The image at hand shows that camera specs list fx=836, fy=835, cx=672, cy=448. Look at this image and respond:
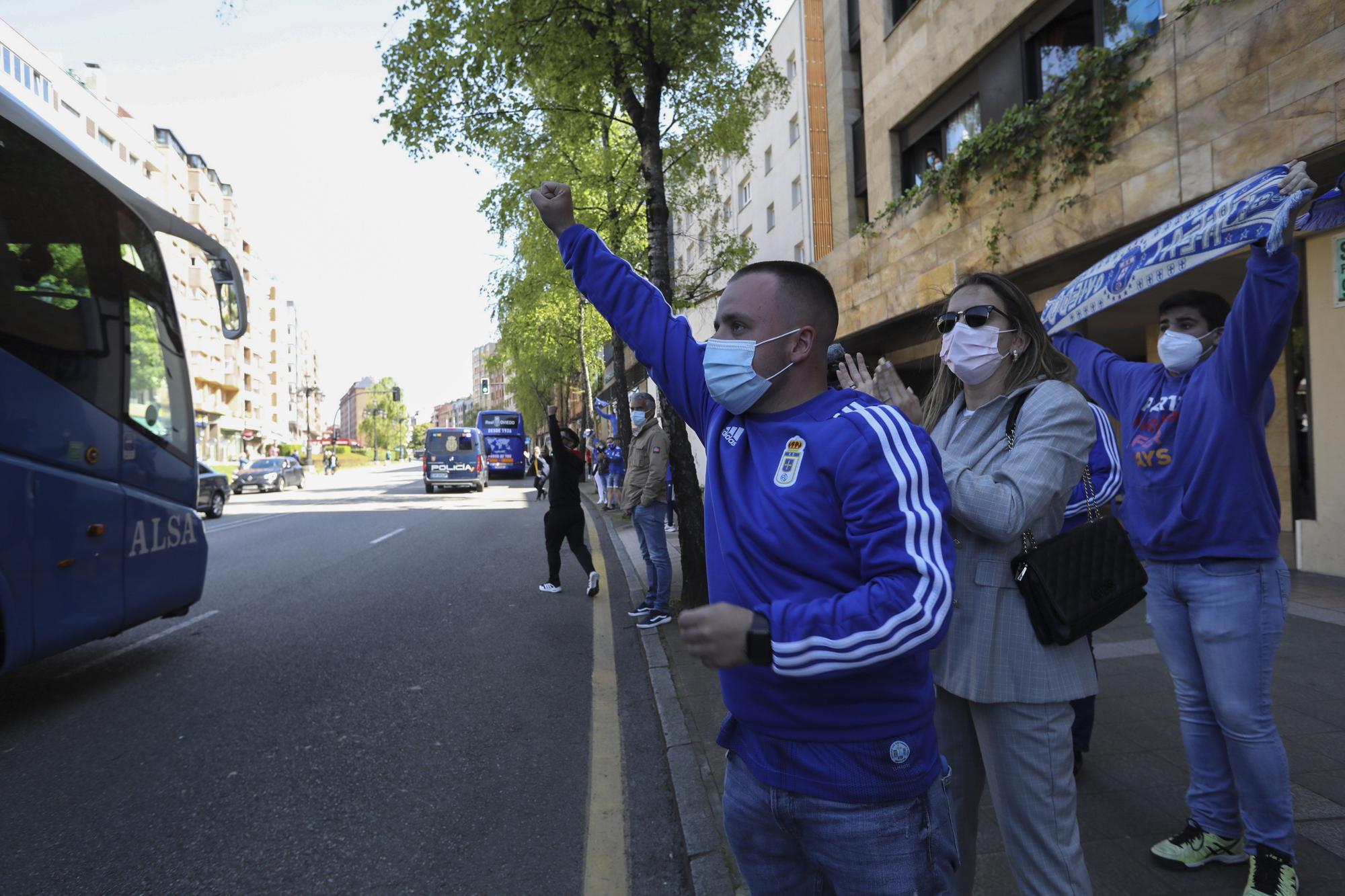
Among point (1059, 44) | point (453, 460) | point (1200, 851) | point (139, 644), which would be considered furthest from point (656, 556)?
point (453, 460)

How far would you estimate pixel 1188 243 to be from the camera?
2652 mm

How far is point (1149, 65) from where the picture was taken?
8.28 m

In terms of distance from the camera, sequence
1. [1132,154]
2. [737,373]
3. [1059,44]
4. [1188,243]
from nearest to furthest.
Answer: [737,373]
[1188,243]
[1132,154]
[1059,44]

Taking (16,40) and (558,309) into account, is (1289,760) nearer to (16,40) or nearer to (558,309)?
(558,309)

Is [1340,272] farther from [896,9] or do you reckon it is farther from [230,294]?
[230,294]

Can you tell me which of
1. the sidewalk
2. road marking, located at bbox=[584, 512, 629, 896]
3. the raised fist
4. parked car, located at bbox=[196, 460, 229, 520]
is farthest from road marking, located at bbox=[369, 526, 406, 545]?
the raised fist

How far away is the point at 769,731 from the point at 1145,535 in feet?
6.10

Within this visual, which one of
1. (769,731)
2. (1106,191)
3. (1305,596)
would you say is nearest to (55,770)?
(769,731)

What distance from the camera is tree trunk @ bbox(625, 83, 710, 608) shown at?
282 inches

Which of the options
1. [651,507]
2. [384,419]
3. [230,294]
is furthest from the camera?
[384,419]

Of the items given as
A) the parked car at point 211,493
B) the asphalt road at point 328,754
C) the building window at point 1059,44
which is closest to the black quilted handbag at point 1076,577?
the asphalt road at point 328,754

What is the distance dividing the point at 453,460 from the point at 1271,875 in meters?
30.0

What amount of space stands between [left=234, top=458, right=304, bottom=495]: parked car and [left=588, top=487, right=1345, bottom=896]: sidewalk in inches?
1194

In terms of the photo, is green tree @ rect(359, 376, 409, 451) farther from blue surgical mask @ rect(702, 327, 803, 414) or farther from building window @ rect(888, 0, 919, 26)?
blue surgical mask @ rect(702, 327, 803, 414)
